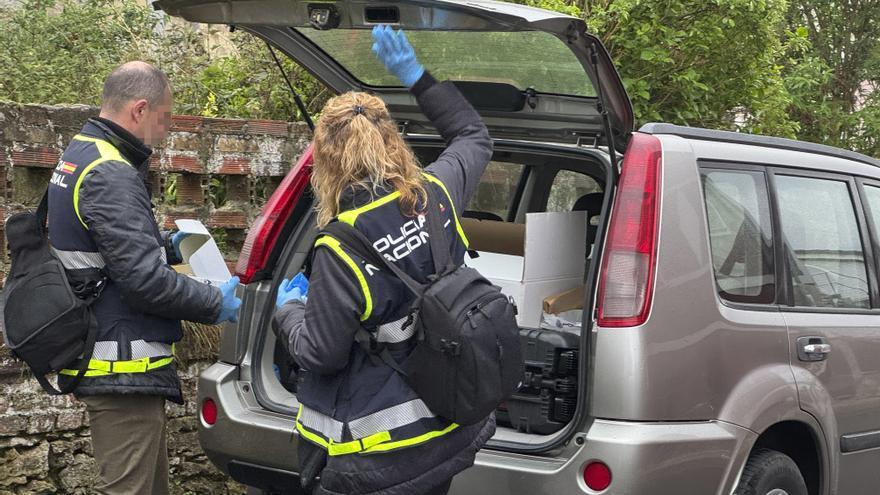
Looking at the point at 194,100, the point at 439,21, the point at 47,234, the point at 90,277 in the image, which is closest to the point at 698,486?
the point at 439,21

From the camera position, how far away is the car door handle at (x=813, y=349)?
3.79 metres

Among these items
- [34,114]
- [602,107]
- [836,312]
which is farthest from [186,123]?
[836,312]

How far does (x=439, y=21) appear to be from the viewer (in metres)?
3.36

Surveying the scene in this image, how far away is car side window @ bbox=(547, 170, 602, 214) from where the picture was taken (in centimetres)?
494

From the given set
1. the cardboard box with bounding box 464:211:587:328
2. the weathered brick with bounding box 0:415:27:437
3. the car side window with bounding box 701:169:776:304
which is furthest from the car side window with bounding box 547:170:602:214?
the weathered brick with bounding box 0:415:27:437

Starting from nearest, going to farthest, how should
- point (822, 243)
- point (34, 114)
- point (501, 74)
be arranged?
1. point (501, 74)
2. point (822, 243)
3. point (34, 114)

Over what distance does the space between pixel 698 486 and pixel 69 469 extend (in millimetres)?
3037

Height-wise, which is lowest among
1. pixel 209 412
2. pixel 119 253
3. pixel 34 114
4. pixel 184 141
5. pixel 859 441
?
pixel 859 441

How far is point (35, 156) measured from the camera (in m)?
4.91

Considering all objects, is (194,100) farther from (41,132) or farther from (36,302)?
(36,302)

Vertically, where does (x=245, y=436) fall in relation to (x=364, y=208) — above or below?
below

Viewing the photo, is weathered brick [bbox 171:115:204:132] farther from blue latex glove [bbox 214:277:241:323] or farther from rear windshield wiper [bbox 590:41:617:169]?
rear windshield wiper [bbox 590:41:617:169]

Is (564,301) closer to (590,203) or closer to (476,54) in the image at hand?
(590,203)

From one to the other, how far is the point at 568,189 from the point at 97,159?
2386mm
